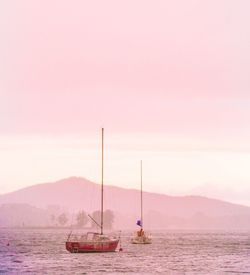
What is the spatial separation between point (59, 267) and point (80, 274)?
1079 cm

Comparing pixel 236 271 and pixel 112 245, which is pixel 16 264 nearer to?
pixel 112 245

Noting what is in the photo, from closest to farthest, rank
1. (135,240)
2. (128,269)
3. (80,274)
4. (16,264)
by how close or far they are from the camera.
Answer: (80,274), (128,269), (16,264), (135,240)

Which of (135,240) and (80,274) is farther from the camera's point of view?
(135,240)

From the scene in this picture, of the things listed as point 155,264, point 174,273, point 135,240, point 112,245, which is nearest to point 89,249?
point 112,245

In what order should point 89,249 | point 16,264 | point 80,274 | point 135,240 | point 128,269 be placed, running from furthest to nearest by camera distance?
point 135,240 → point 89,249 → point 16,264 → point 128,269 → point 80,274

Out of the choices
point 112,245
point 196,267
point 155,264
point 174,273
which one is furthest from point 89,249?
point 174,273

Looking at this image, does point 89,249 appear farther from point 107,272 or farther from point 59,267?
point 107,272

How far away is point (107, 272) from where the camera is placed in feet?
268

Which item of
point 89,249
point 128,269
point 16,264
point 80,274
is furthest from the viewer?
point 89,249

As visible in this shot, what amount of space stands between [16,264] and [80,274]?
18408 millimetres

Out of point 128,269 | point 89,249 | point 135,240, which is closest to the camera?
point 128,269

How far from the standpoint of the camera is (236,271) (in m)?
83.8

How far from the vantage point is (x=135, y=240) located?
164000 millimetres

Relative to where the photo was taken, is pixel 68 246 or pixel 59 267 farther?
pixel 68 246
